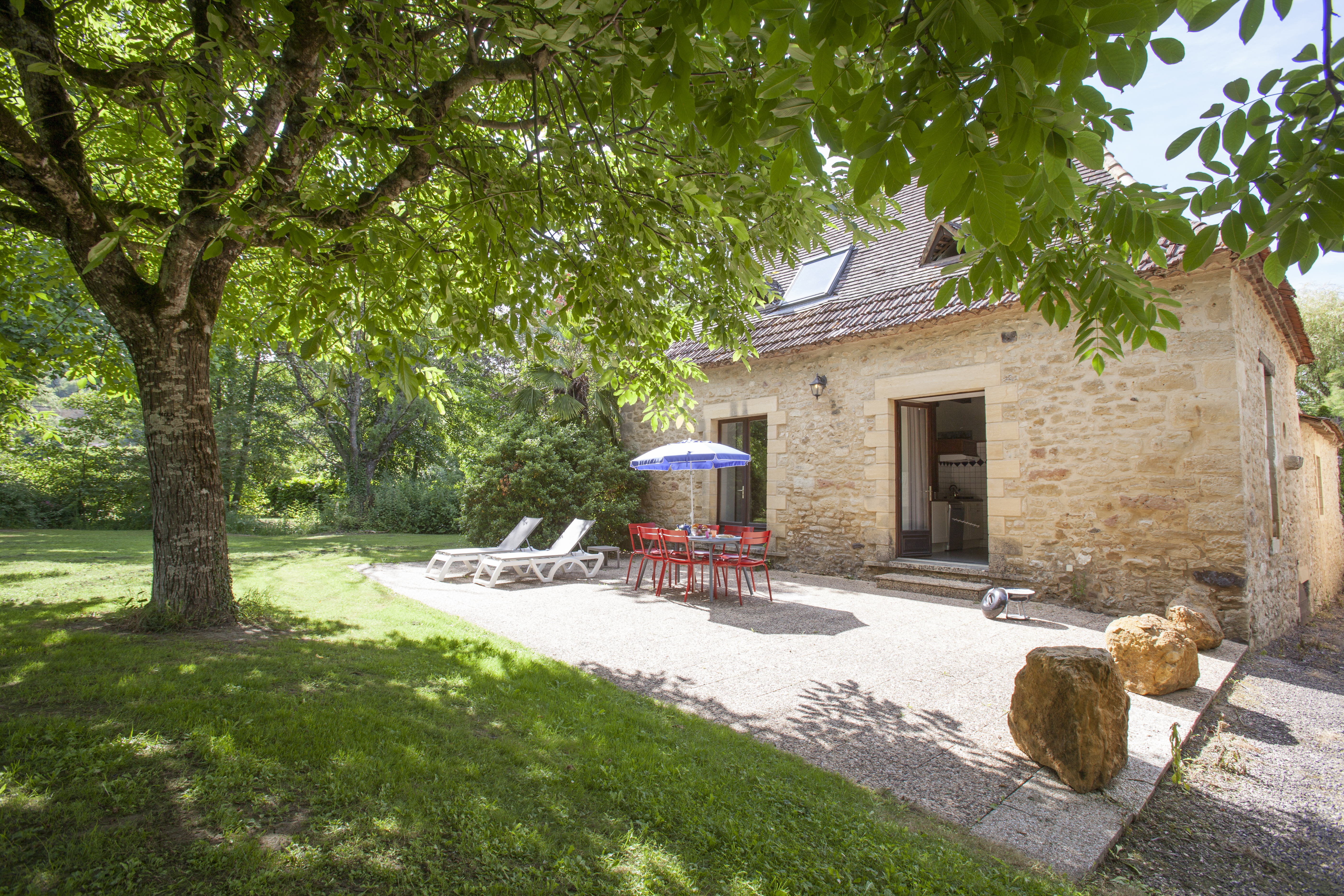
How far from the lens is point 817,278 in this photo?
34.3ft

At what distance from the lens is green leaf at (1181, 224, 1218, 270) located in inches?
73.2

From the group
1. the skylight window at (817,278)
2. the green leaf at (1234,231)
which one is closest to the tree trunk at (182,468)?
the green leaf at (1234,231)

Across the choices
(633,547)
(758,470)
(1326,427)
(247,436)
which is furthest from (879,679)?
(247,436)

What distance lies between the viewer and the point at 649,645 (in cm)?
503

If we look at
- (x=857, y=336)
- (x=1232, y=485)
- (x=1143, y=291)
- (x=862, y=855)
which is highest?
(x=857, y=336)

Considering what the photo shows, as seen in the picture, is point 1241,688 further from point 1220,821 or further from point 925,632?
point 1220,821

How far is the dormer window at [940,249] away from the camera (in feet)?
27.4

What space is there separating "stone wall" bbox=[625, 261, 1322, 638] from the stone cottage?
0.06ft

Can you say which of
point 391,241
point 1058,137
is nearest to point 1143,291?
point 1058,137

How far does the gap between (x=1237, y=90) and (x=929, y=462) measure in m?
7.88

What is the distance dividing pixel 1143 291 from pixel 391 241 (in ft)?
11.5

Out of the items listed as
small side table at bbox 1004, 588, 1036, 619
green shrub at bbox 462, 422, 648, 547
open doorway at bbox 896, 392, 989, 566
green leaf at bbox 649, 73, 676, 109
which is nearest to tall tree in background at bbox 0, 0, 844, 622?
green leaf at bbox 649, 73, 676, 109

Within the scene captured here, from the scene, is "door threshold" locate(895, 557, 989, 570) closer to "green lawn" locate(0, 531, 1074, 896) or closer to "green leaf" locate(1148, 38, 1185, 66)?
"green lawn" locate(0, 531, 1074, 896)

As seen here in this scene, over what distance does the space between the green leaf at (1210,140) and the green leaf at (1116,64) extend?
1.53 feet
